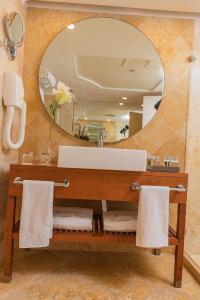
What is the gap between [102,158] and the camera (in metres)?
1.50

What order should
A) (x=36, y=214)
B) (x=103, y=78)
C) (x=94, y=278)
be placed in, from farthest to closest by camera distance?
(x=103, y=78) < (x=94, y=278) < (x=36, y=214)

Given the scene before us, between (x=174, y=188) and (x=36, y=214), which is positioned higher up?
(x=174, y=188)

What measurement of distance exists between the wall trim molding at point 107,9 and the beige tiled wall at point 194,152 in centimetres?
16

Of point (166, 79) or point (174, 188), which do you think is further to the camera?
point (166, 79)

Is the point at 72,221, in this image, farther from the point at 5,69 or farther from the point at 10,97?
the point at 5,69

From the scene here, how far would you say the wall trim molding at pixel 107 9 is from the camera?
195 centimetres

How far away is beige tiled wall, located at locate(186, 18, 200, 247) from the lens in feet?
6.51

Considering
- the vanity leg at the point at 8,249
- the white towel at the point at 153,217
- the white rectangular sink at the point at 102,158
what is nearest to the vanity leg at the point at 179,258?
the white towel at the point at 153,217

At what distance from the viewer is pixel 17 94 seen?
5.29ft

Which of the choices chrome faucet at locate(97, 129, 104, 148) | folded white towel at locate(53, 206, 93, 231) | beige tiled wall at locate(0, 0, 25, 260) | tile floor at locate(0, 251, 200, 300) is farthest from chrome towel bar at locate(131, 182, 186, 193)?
beige tiled wall at locate(0, 0, 25, 260)

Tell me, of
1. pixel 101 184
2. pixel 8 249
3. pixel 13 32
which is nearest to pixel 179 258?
pixel 101 184

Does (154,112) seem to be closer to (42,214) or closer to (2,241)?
(42,214)

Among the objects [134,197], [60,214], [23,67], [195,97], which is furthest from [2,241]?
[195,97]

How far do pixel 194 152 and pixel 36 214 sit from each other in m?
1.30
